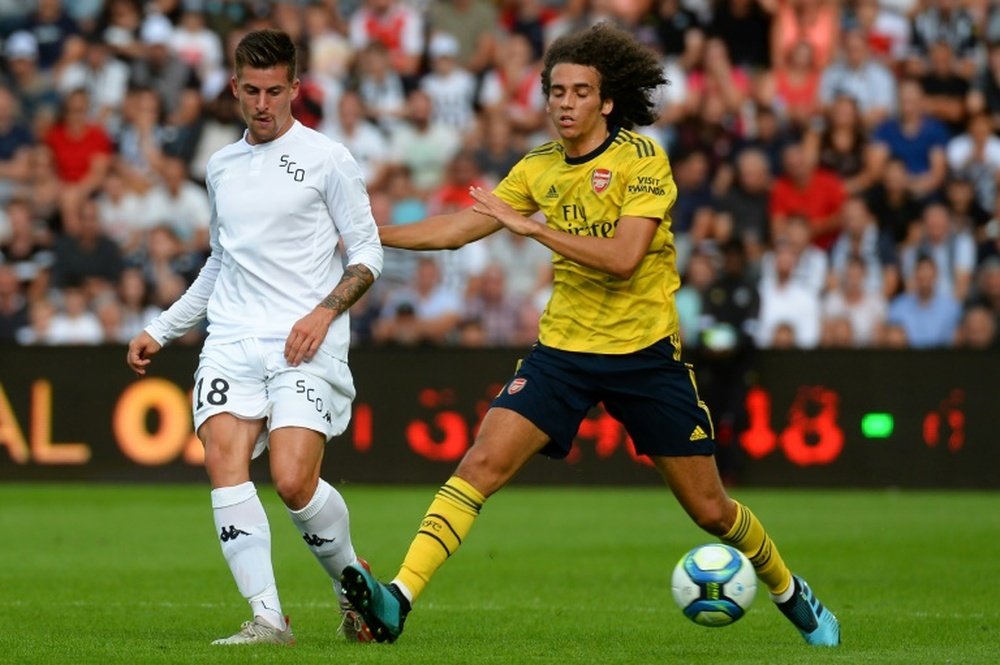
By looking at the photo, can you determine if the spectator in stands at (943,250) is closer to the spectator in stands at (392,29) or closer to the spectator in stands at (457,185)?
the spectator in stands at (457,185)

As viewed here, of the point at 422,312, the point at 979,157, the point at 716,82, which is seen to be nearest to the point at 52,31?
the point at 422,312

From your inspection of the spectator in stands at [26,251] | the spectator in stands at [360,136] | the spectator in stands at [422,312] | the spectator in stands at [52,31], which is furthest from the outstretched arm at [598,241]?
the spectator in stands at [52,31]

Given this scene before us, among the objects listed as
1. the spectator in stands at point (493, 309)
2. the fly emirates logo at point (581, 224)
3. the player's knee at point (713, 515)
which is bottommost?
the spectator in stands at point (493, 309)

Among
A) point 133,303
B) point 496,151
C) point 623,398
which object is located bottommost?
point 133,303

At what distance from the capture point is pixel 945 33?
2086 cm

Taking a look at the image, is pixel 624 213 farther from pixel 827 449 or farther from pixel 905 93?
pixel 905 93

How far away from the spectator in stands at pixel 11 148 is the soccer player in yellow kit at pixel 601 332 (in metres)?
12.9

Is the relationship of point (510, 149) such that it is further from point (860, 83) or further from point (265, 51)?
point (265, 51)

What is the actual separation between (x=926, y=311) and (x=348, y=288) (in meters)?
11.7

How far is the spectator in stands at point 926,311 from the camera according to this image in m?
18.4

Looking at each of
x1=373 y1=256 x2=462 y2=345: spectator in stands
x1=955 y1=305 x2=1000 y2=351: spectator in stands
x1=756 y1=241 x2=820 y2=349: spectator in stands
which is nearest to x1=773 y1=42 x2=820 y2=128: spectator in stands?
x1=756 y1=241 x2=820 y2=349: spectator in stands

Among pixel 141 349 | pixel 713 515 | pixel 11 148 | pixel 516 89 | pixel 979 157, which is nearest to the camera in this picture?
pixel 713 515

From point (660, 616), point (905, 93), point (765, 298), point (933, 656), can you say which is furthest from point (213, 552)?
point (905, 93)

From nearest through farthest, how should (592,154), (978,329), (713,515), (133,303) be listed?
(713,515), (592,154), (978,329), (133,303)
